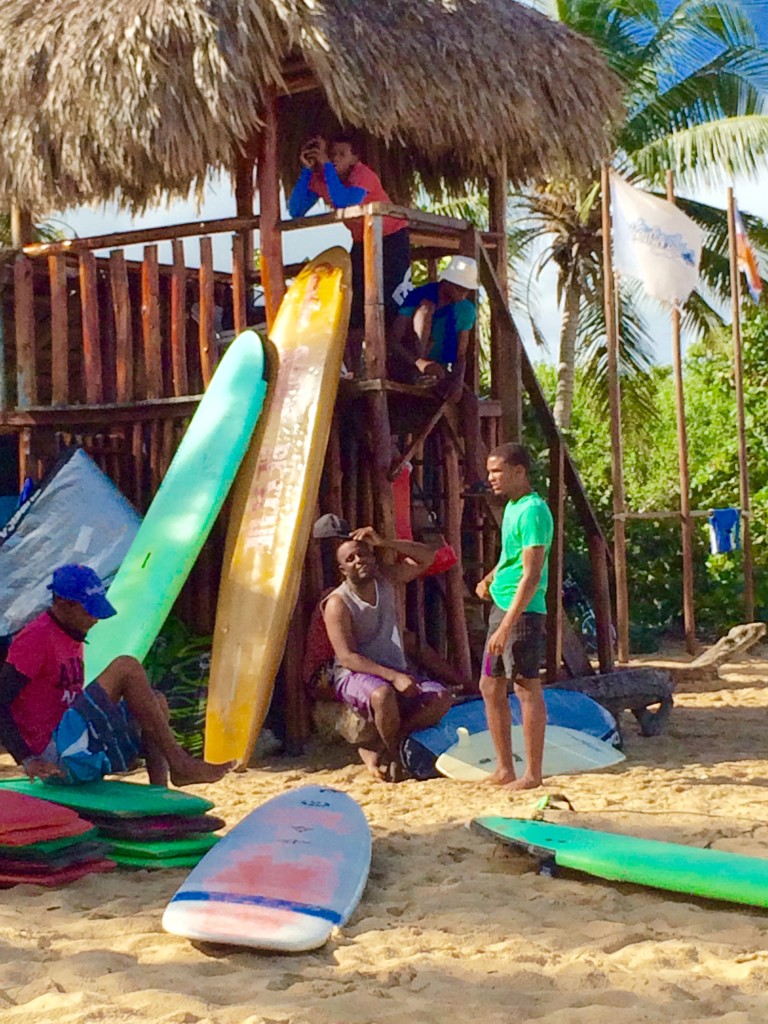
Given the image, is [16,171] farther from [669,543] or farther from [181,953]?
[669,543]

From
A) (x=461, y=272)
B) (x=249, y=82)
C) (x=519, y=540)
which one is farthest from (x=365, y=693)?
(x=249, y=82)

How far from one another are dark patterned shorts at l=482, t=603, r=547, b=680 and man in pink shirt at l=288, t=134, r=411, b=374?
2632 millimetres

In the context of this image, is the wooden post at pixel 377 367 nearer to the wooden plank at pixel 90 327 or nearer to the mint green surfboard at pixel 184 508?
the mint green surfboard at pixel 184 508

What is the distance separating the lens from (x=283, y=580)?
6.73 metres

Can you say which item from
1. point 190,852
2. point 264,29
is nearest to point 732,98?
point 264,29

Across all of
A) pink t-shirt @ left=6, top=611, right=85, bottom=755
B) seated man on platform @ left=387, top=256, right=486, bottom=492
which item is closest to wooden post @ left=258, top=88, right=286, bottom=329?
seated man on platform @ left=387, top=256, right=486, bottom=492

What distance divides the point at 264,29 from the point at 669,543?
7.93 m

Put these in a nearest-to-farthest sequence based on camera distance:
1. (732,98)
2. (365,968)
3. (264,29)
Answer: (365,968)
(264,29)
(732,98)

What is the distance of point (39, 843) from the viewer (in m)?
4.18

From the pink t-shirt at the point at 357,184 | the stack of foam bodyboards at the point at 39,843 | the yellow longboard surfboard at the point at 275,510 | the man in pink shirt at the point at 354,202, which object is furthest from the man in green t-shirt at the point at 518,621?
the pink t-shirt at the point at 357,184

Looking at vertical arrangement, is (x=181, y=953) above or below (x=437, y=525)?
below

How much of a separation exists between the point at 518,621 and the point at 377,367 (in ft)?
7.03

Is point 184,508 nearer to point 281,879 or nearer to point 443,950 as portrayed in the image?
point 281,879

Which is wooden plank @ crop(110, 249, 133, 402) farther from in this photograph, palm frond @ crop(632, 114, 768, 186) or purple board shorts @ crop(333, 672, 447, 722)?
palm frond @ crop(632, 114, 768, 186)
